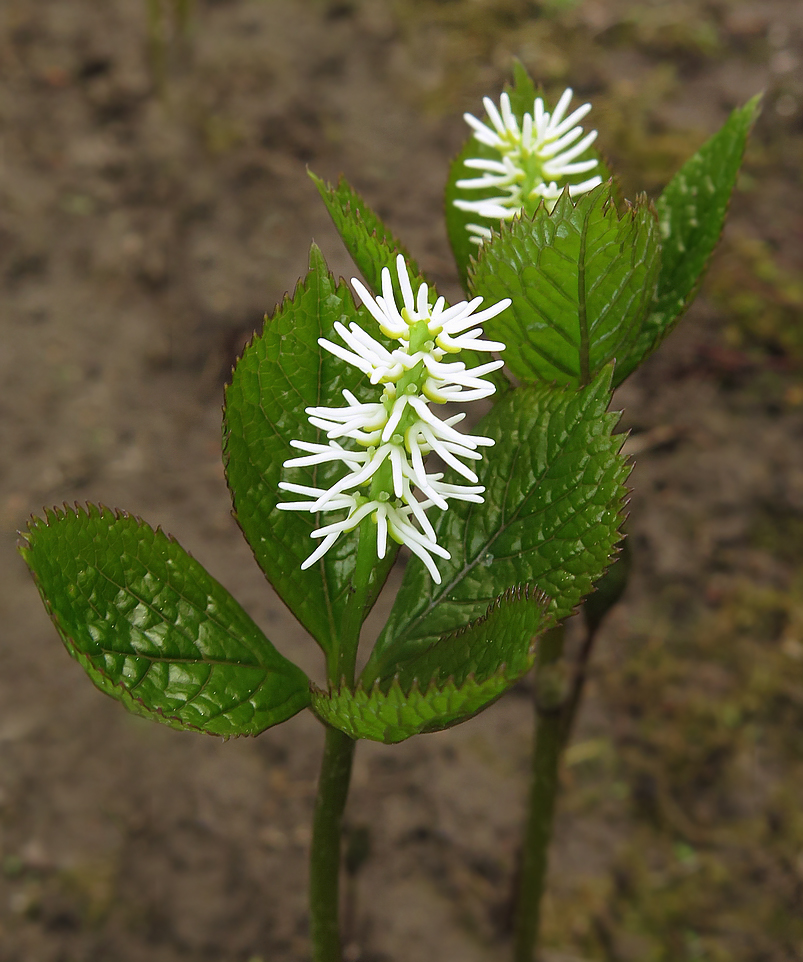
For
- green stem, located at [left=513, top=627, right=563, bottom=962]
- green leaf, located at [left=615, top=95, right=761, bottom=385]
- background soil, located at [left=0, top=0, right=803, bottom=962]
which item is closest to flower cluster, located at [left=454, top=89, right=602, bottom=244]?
green leaf, located at [left=615, top=95, right=761, bottom=385]

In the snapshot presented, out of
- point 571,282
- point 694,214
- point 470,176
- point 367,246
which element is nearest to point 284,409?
point 367,246

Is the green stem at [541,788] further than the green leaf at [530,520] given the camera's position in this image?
Yes

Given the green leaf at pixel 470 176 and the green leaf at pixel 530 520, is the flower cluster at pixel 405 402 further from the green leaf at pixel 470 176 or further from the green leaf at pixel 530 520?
the green leaf at pixel 470 176

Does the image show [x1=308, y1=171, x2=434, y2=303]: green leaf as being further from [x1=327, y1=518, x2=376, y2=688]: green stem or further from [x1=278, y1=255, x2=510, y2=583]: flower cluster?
[x1=327, y1=518, x2=376, y2=688]: green stem

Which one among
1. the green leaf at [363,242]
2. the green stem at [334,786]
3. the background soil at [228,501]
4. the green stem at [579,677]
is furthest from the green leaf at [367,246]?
the background soil at [228,501]

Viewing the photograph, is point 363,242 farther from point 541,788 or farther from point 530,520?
point 541,788

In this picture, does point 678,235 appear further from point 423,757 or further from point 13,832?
point 13,832

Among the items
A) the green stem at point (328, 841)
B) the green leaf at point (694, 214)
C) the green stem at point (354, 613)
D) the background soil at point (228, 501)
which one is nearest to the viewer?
the green stem at point (354, 613)
